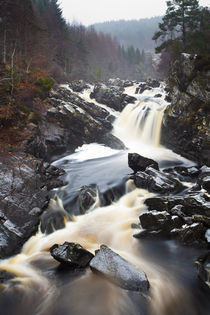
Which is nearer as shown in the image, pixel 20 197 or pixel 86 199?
pixel 20 197

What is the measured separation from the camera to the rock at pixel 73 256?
253 inches

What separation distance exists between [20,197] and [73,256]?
4110mm

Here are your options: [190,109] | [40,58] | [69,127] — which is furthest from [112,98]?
[190,109]

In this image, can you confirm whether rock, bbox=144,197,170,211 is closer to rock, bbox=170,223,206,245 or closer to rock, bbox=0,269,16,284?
rock, bbox=170,223,206,245

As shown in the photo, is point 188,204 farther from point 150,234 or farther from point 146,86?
point 146,86

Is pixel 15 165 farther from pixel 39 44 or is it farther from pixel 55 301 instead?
pixel 39 44

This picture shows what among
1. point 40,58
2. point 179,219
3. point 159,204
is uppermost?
point 40,58

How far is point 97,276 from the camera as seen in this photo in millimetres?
6000

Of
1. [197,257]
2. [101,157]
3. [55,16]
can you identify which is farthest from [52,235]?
[55,16]

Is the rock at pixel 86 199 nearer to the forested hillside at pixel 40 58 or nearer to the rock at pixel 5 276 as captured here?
the rock at pixel 5 276

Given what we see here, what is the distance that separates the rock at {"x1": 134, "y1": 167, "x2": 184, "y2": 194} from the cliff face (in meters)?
4.50

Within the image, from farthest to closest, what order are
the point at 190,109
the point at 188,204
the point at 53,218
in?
the point at 190,109 < the point at 53,218 < the point at 188,204

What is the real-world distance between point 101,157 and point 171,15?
2020 cm

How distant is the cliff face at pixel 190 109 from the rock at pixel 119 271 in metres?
11.0
